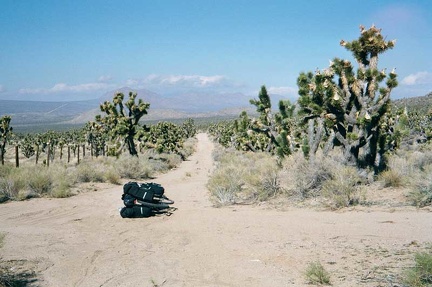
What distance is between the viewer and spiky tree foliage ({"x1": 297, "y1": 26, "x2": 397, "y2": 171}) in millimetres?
12594

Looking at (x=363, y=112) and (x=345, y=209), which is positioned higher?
(x=363, y=112)

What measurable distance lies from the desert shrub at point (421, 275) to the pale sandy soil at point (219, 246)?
381 mm

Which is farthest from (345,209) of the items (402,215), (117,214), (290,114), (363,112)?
(290,114)

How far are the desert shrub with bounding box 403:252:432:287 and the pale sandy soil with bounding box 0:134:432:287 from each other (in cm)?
38

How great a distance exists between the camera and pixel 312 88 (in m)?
13.5

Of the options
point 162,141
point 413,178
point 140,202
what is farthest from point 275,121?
point 162,141

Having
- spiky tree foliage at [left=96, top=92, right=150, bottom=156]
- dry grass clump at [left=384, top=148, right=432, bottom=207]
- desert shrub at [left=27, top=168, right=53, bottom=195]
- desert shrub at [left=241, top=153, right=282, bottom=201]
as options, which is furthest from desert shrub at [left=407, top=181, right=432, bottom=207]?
spiky tree foliage at [left=96, top=92, right=150, bottom=156]

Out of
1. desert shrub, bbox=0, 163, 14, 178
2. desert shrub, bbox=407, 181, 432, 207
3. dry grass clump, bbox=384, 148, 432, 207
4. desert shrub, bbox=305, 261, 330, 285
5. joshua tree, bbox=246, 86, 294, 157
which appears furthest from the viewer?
joshua tree, bbox=246, 86, 294, 157

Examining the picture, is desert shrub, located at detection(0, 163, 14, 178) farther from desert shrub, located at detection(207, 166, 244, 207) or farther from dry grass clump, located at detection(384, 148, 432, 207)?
dry grass clump, located at detection(384, 148, 432, 207)

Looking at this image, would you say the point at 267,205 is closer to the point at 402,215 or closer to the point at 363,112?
the point at 402,215

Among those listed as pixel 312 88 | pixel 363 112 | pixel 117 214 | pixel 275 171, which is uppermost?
pixel 312 88

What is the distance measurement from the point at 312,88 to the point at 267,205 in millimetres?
5160

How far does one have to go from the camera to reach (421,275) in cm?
413

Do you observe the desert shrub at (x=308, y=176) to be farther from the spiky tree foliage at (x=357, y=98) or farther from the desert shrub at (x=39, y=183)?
the desert shrub at (x=39, y=183)
